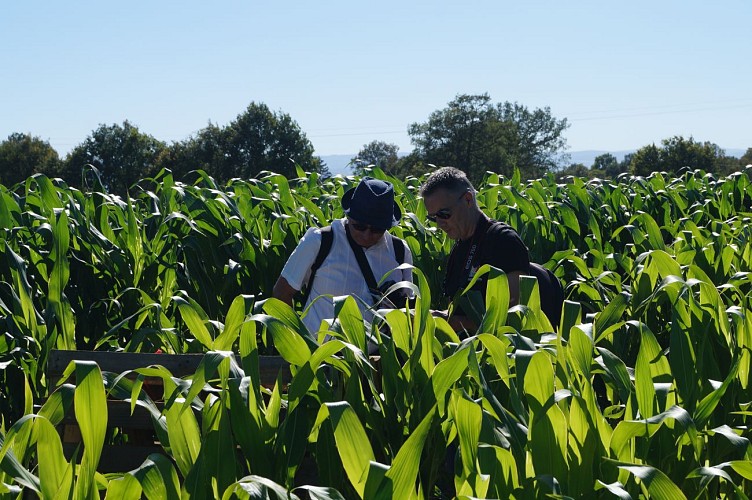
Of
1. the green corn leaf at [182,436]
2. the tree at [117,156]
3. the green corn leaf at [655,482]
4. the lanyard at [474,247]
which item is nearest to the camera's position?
the green corn leaf at [655,482]

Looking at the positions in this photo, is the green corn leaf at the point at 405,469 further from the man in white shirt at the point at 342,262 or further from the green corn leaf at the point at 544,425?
the man in white shirt at the point at 342,262

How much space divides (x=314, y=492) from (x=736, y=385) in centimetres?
130

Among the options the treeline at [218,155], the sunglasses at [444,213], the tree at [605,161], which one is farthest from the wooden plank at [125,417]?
the tree at [605,161]

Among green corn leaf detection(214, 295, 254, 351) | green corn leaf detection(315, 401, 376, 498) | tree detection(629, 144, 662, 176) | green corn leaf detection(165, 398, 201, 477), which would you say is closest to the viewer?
green corn leaf detection(315, 401, 376, 498)

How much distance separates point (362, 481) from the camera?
5.82ft

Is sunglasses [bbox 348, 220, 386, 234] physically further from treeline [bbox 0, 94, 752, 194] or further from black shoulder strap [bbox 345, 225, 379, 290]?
treeline [bbox 0, 94, 752, 194]

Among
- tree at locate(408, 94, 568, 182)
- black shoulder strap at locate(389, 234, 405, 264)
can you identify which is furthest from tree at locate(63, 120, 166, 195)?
black shoulder strap at locate(389, 234, 405, 264)

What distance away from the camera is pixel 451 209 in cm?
357

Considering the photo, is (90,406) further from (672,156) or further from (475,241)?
(672,156)

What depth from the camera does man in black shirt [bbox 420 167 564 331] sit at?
11.4 feet

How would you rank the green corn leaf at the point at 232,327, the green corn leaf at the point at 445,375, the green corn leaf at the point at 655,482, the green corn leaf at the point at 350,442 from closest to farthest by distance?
1. the green corn leaf at the point at 655,482
2. the green corn leaf at the point at 350,442
3. the green corn leaf at the point at 445,375
4. the green corn leaf at the point at 232,327

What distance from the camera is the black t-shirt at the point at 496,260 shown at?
137 inches

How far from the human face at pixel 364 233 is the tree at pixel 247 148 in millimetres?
60268

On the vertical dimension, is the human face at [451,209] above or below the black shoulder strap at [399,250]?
above
